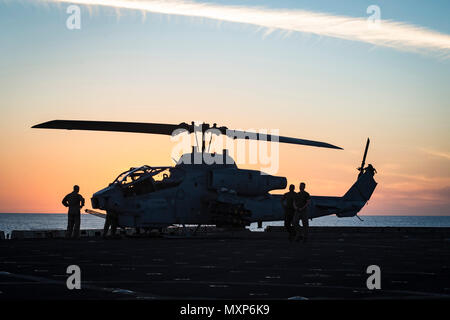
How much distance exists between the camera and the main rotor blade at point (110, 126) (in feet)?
87.5

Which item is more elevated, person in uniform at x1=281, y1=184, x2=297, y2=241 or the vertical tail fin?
the vertical tail fin

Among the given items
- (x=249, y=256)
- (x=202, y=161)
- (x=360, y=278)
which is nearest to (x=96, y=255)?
(x=249, y=256)

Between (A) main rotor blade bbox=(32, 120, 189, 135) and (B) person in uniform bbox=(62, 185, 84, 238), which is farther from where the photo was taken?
(B) person in uniform bbox=(62, 185, 84, 238)

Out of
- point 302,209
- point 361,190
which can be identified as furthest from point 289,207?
point 361,190

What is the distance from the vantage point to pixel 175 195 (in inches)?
1166

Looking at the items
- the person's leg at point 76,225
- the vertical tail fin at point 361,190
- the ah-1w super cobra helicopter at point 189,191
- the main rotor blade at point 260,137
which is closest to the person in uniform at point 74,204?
the person's leg at point 76,225

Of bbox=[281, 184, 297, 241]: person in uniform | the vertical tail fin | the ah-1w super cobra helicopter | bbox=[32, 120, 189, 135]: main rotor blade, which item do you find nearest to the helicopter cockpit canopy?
the ah-1w super cobra helicopter

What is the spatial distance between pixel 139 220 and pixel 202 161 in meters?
3.82

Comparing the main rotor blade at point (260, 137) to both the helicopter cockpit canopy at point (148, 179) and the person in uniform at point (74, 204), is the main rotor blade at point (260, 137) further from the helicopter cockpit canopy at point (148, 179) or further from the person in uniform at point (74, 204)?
the person in uniform at point (74, 204)

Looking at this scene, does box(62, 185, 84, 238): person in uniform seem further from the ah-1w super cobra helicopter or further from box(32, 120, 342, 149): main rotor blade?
box(32, 120, 342, 149): main rotor blade

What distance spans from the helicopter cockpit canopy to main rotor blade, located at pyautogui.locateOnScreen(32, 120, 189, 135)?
200cm

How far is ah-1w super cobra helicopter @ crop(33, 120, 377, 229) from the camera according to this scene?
28.2m

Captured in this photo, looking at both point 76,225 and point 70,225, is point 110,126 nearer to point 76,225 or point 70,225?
point 76,225
